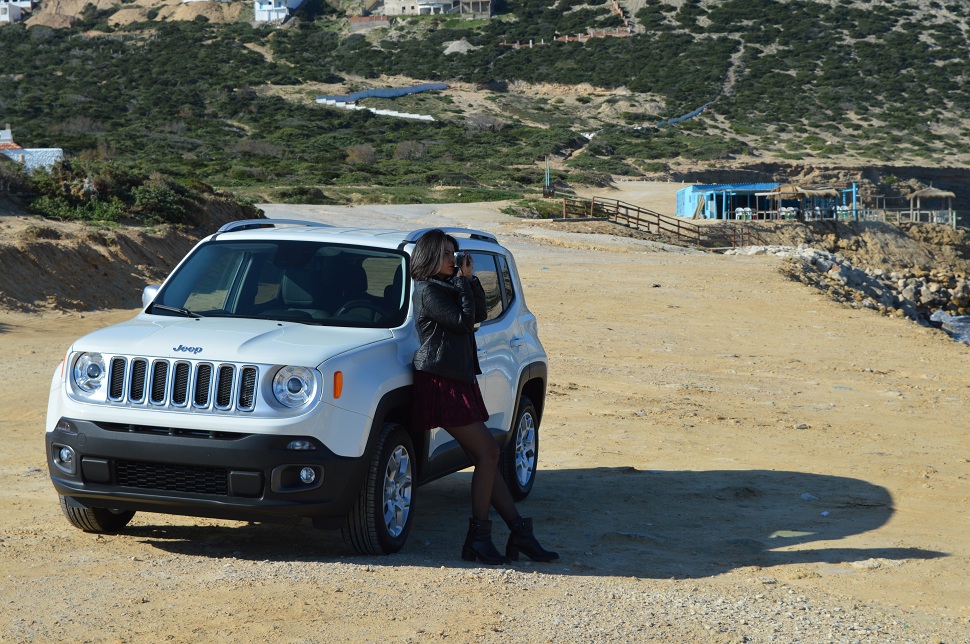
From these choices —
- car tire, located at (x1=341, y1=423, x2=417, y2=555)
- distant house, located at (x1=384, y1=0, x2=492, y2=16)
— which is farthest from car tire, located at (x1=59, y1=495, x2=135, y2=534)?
distant house, located at (x1=384, y1=0, x2=492, y2=16)

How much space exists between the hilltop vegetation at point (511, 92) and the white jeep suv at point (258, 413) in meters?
49.8

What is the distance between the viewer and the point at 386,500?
21.0 ft

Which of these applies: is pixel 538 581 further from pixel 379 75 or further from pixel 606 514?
pixel 379 75

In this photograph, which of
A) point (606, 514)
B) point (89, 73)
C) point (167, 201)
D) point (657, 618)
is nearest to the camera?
point (657, 618)

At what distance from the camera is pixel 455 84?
115750 millimetres

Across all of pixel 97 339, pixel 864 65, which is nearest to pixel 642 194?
pixel 864 65

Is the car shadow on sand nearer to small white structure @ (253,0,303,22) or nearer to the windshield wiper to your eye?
the windshield wiper

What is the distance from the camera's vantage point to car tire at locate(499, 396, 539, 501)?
27.1ft

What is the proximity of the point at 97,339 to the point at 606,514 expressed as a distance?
379 cm

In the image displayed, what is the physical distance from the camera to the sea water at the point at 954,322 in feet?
106

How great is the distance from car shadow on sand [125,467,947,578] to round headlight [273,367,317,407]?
1.00 meters

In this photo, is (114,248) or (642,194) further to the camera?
(642,194)

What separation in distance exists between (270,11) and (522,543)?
468ft

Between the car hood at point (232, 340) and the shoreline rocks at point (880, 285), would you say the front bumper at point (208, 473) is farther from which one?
the shoreline rocks at point (880, 285)
